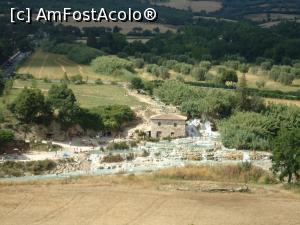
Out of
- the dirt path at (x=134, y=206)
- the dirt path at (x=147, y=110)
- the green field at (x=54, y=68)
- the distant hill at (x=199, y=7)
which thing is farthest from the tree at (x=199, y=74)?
the distant hill at (x=199, y=7)

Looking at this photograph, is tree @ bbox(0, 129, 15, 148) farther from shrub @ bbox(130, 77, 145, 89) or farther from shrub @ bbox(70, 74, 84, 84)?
shrub @ bbox(70, 74, 84, 84)

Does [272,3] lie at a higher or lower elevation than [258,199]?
higher

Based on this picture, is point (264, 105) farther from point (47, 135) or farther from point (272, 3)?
point (272, 3)

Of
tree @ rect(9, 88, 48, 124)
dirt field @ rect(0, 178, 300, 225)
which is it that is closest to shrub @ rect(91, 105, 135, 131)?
tree @ rect(9, 88, 48, 124)

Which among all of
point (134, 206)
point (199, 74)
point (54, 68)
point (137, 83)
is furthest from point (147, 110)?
point (54, 68)

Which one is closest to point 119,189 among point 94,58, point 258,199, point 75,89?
point 258,199

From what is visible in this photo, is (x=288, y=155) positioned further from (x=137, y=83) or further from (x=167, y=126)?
(x=137, y=83)

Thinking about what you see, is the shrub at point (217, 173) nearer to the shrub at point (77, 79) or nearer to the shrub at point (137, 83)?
the shrub at point (137, 83)
